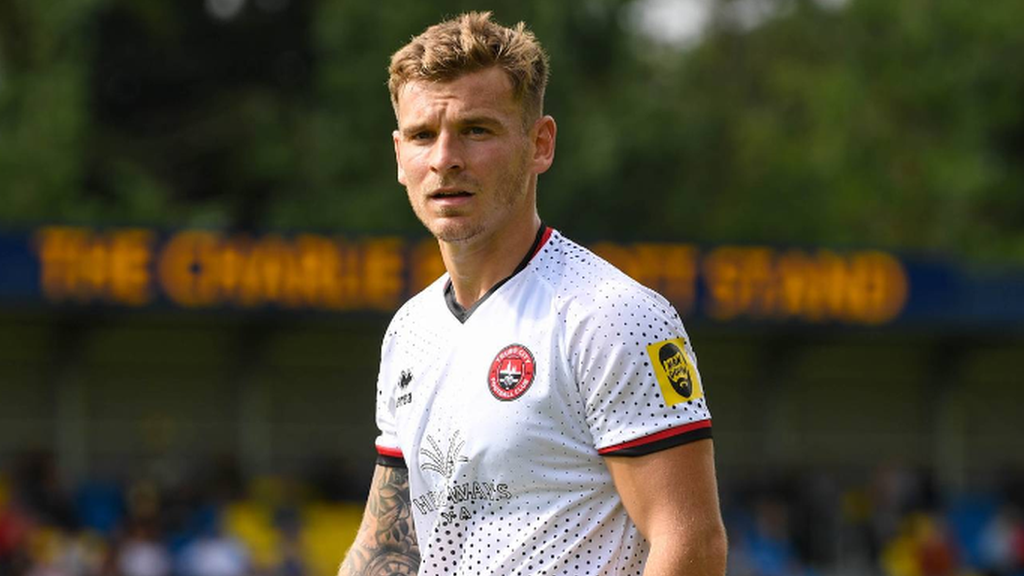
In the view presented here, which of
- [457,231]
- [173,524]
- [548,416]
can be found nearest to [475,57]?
[457,231]

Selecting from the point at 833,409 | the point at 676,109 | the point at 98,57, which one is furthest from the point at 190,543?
the point at 676,109

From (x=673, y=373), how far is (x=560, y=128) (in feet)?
85.9

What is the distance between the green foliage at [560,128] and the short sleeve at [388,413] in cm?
2151

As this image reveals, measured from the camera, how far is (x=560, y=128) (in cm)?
2986

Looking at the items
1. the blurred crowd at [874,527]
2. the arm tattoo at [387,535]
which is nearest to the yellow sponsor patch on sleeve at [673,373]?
the arm tattoo at [387,535]

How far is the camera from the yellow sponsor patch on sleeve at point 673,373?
380cm

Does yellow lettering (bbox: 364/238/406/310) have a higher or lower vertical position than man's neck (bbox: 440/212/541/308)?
lower

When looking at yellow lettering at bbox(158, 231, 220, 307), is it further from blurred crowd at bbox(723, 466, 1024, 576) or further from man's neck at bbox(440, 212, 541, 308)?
man's neck at bbox(440, 212, 541, 308)

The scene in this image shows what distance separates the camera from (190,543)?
15.7 meters

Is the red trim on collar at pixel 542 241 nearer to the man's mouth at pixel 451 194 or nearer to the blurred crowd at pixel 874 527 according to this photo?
the man's mouth at pixel 451 194

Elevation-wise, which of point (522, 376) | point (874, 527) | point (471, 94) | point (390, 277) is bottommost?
point (874, 527)

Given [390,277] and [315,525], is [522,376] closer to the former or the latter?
[315,525]

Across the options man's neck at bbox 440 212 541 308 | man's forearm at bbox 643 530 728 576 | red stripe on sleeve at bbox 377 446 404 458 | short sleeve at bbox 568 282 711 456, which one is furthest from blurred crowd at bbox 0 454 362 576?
man's forearm at bbox 643 530 728 576

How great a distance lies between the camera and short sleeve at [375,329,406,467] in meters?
4.41
